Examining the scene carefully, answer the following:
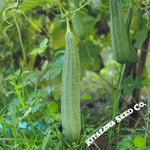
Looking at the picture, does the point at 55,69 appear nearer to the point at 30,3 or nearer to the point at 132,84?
the point at 132,84

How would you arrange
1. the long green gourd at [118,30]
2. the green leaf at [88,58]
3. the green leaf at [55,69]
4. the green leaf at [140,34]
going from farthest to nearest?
1. the green leaf at [88,58]
2. the green leaf at [55,69]
3. the green leaf at [140,34]
4. the long green gourd at [118,30]

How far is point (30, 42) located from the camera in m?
2.25

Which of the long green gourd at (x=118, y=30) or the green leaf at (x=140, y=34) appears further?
the green leaf at (x=140, y=34)

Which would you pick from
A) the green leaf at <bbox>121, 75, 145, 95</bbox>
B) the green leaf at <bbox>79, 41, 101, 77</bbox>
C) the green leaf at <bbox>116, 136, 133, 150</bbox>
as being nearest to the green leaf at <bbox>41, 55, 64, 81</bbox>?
the green leaf at <bbox>79, 41, 101, 77</bbox>

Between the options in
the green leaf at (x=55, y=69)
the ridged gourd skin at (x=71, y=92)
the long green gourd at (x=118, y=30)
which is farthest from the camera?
the green leaf at (x=55, y=69)

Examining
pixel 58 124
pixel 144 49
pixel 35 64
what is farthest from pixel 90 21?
pixel 58 124

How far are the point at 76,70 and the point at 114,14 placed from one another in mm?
286

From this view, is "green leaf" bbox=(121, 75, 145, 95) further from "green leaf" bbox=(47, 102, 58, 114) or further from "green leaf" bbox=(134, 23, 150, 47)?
"green leaf" bbox=(47, 102, 58, 114)

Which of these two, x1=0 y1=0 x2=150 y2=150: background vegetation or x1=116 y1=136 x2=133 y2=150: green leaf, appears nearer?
x1=116 y1=136 x2=133 y2=150: green leaf

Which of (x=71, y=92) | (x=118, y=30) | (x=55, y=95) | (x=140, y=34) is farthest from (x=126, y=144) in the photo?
(x=140, y=34)

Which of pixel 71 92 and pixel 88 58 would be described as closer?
pixel 71 92

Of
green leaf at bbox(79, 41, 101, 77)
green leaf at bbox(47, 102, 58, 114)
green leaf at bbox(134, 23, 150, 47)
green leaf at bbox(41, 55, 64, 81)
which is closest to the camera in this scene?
green leaf at bbox(47, 102, 58, 114)

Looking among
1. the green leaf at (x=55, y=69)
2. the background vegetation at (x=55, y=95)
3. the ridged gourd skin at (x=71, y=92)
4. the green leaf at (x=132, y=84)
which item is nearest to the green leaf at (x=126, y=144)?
the background vegetation at (x=55, y=95)

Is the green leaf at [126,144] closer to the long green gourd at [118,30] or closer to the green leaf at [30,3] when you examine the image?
the long green gourd at [118,30]
